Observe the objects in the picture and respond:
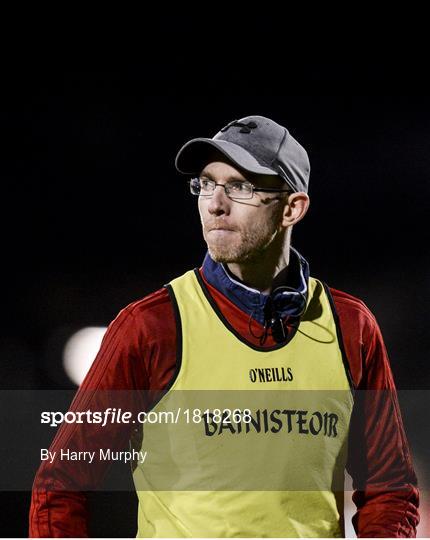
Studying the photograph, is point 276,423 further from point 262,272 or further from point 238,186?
point 238,186

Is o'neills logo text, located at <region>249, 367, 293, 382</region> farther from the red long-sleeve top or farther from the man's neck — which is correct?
the man's neck

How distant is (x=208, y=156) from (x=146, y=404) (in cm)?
49

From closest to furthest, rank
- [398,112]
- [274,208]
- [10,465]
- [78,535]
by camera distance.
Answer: [78,535] < [274,208] < [398,112] < [10,465]

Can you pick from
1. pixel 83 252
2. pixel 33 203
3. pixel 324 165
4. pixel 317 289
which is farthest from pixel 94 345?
pixel 317 289

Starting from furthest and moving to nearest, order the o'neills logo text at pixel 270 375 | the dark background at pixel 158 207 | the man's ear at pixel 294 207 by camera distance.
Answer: the dark background at pixel 158 207 → the man's ear at pixel 294 207 → the o'neills logo text at pixel 270 375

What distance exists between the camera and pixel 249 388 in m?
1.41

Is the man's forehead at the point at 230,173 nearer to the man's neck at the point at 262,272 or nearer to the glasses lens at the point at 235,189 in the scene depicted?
the glasses lens at the point at 235,189

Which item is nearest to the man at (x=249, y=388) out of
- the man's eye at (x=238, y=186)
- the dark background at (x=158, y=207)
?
the man's eye at (x=238, y=186)

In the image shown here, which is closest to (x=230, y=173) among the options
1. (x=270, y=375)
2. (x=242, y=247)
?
(x=242, y=247)

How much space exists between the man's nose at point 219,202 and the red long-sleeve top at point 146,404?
0.16 meters

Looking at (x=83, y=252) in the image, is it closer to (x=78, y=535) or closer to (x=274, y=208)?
(x=274, y=208)

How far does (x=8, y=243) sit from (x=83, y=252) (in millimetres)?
261

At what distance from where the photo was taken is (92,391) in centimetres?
134

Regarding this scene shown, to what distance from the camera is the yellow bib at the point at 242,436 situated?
1.32 meters
